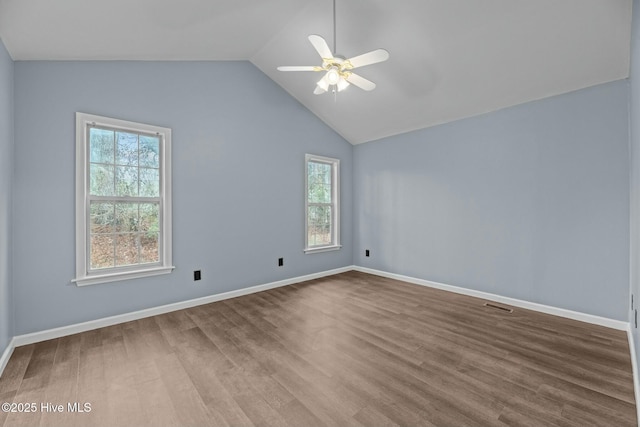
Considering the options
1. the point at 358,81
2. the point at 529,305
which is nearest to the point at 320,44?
the point at 358,81

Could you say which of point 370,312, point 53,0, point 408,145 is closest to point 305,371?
point 370,312

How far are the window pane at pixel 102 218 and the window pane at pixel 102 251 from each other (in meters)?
0.06

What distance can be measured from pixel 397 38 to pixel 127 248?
3821 mm

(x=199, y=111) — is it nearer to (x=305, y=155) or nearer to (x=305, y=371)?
(x=305, y=155)

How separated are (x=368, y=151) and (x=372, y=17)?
2.61 metres

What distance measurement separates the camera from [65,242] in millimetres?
2742

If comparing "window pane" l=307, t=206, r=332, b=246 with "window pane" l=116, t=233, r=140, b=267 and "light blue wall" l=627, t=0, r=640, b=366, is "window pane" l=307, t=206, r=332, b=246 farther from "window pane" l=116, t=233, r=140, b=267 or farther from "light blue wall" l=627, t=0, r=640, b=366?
"light blue wall" l=627, t=0, r=640, b=366

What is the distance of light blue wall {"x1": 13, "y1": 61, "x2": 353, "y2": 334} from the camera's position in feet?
8.55

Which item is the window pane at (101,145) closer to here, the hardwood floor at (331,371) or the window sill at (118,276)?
the window sill at (118,276)

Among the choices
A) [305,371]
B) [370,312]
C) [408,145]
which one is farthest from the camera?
[408,145]

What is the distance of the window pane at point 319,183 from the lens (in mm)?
5027

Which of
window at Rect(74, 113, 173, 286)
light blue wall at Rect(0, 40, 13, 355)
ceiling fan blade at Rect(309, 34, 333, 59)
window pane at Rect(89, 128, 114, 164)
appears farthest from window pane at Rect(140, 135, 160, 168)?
ceiling fan blade at Rect(309, 34, 333, 59)

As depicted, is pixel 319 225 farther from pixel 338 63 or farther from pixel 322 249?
pixel 338 63

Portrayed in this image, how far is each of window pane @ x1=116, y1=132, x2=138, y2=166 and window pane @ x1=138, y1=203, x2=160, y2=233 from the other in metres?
0.50
